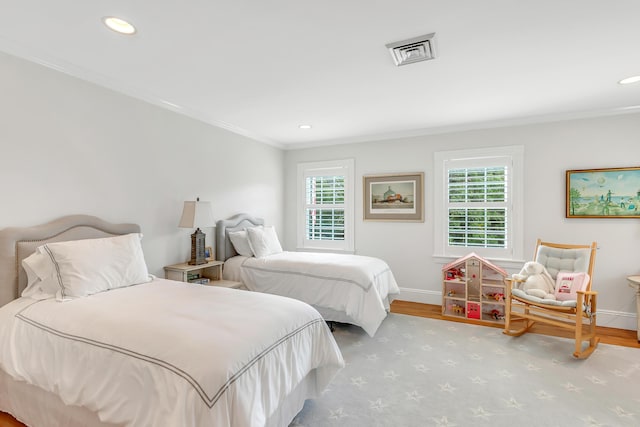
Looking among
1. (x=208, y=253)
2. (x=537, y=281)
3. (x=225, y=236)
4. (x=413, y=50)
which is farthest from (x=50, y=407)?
(x=537, y=281)

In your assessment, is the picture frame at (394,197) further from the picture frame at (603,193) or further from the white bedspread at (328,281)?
the picture frame at (603,193)

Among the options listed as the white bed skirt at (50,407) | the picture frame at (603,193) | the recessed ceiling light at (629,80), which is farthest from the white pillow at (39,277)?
the picture frame at (603,193)

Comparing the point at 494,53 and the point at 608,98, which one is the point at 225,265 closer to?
the point at 494,53

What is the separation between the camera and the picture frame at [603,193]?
3.44 metres

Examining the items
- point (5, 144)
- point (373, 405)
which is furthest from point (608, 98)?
point (5, 144)

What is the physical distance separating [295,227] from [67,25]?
3.86 meters

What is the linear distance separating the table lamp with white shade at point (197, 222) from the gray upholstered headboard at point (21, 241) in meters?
0.91

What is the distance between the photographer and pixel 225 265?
3881 millimetres

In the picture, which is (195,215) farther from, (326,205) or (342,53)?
(326,205)

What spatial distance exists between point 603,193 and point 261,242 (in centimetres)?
400

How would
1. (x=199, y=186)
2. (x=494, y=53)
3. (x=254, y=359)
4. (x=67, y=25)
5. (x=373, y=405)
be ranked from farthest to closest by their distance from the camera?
(x=199, y=186)
(x=494, y=53)
(x=373, y=405)
(x=67, y=25)
(x=254, y=359)

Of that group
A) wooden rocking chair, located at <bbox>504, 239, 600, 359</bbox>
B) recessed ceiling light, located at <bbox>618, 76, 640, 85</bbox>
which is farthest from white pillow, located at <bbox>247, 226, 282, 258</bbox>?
recessed ceiling light, located at <bbox>618, 76, 640, 85</bbox>

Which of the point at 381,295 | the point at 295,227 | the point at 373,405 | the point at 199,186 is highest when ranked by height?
the point at 199,186

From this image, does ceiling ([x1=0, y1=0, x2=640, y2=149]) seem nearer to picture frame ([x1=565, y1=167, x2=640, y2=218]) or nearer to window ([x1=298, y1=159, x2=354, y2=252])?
picture frame ([x1=565, y1=167, x2=640, y2=218])
